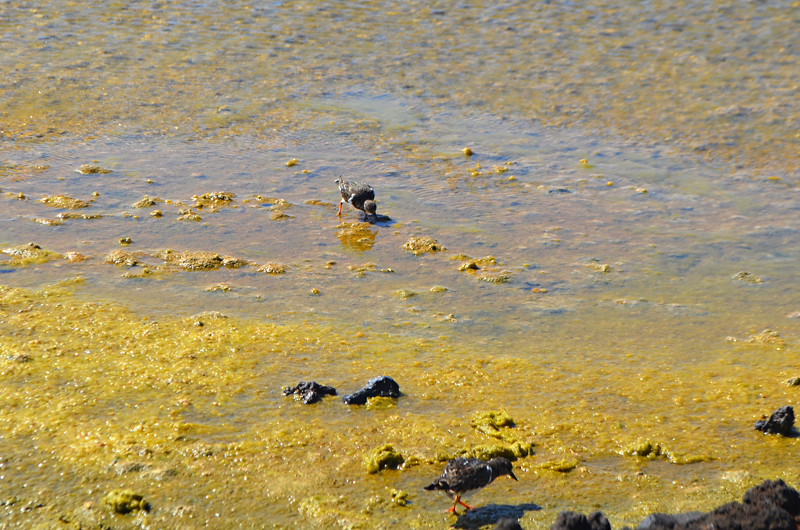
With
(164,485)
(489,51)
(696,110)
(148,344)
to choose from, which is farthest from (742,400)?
(489,51)

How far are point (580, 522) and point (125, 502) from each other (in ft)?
8.47

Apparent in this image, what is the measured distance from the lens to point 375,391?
5816mm

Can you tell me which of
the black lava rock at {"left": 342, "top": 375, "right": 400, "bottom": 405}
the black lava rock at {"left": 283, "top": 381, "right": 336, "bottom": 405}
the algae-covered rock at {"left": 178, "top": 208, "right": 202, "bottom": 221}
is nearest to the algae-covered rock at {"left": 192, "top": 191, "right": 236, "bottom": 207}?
the algae-covered rock at {"left": 178, "top": 208, "right": 202, "bottom": 221}

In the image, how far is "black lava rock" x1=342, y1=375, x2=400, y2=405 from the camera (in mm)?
5777

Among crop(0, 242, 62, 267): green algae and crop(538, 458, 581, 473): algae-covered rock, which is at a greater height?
crop(0, 242, 62, 267): green algae

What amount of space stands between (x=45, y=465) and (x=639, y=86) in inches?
412

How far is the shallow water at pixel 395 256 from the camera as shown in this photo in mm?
5191

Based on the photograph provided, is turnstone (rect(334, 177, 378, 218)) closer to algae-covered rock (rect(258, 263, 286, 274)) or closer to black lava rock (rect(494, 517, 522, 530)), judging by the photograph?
algae-covered rock (rect(258, 263, 286, 274))

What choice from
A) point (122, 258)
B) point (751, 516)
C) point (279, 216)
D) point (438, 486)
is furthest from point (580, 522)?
point (279, 216)

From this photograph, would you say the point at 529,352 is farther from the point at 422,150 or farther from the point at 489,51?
the point at 489,51

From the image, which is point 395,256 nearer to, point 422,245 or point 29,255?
point 422,245

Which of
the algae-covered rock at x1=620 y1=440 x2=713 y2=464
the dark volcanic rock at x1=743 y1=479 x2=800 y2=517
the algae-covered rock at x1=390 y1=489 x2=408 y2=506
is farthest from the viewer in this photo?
the algae-covered rock at x1=620 y1=440 x2=713 y2=464

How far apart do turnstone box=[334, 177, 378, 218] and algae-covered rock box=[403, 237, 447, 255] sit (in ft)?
2.32

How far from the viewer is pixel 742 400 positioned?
6012 mm
